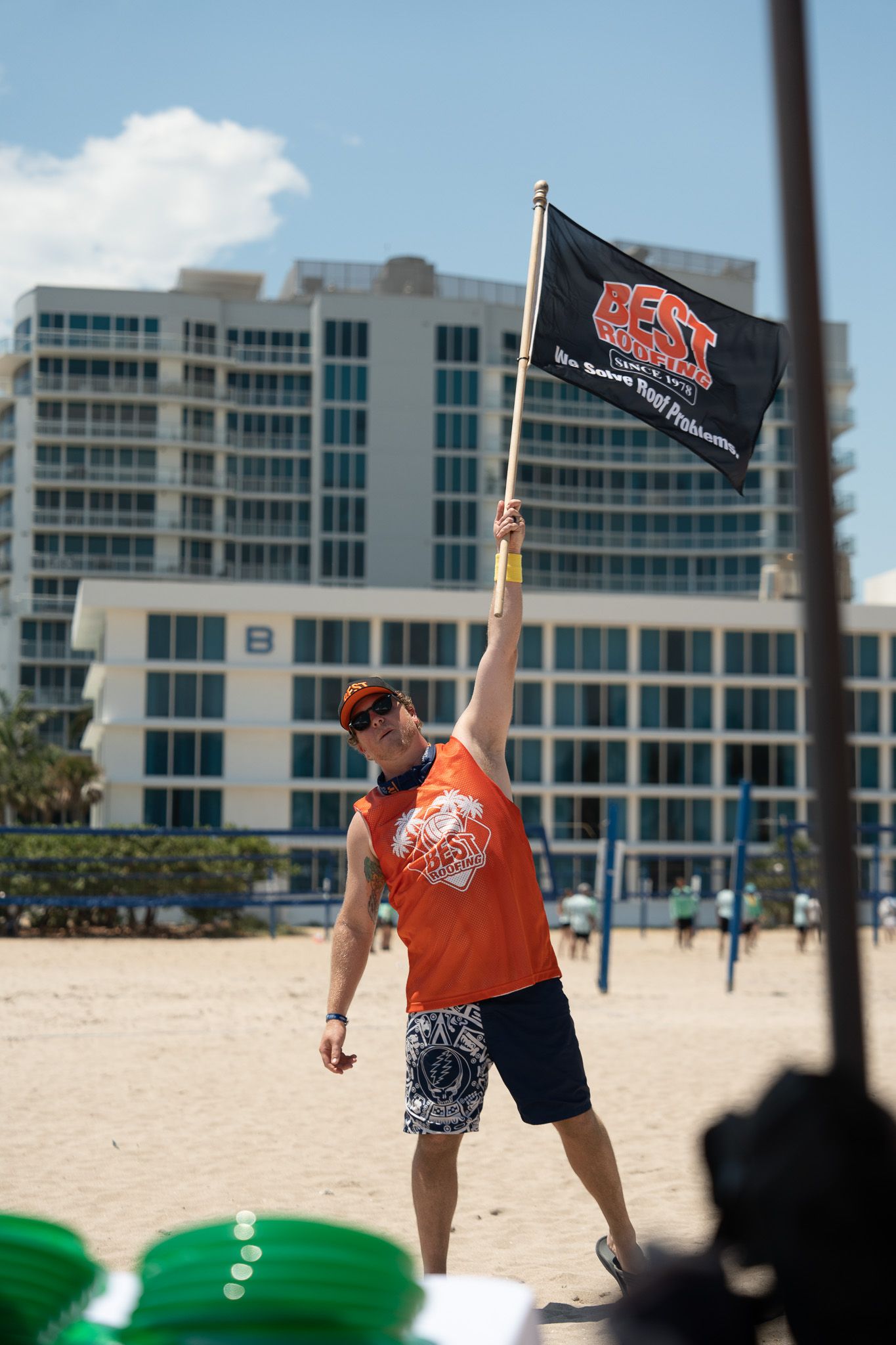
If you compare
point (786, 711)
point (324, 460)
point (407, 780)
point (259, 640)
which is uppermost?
point (324, 460)

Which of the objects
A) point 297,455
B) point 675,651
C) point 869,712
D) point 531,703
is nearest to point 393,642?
point 531,703

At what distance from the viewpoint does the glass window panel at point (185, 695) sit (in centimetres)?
4428

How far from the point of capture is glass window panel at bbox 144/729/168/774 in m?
44.2

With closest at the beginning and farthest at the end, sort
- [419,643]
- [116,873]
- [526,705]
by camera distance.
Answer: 1. [116,873]
2. [419,643]
3. [526,705]

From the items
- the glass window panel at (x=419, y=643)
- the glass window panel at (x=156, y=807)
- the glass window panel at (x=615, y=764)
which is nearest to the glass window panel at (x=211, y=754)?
the glass window panel at (x=156, y=807)

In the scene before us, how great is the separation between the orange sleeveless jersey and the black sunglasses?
1.03ft

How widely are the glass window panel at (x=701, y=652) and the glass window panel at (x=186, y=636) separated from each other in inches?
652

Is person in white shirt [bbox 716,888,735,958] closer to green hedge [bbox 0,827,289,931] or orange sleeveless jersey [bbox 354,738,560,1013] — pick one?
green hedge [bbox 0,827,289,931]

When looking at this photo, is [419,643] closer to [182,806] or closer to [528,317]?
[182,806]

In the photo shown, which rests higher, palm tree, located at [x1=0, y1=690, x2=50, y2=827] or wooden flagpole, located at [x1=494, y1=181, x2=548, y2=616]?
wooden flagpole, located at [x1=494, y1=181, x2=548, y2=616]

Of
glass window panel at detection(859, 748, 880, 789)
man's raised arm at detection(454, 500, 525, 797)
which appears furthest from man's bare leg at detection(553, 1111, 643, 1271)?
glass window panel at detection(859, 748, 880, 789)

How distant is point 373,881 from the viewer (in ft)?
14.1

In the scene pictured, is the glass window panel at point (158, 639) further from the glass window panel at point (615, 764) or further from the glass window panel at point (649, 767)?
the glass window panel at point (649, 767)

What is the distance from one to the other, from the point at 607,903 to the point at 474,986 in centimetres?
1291
